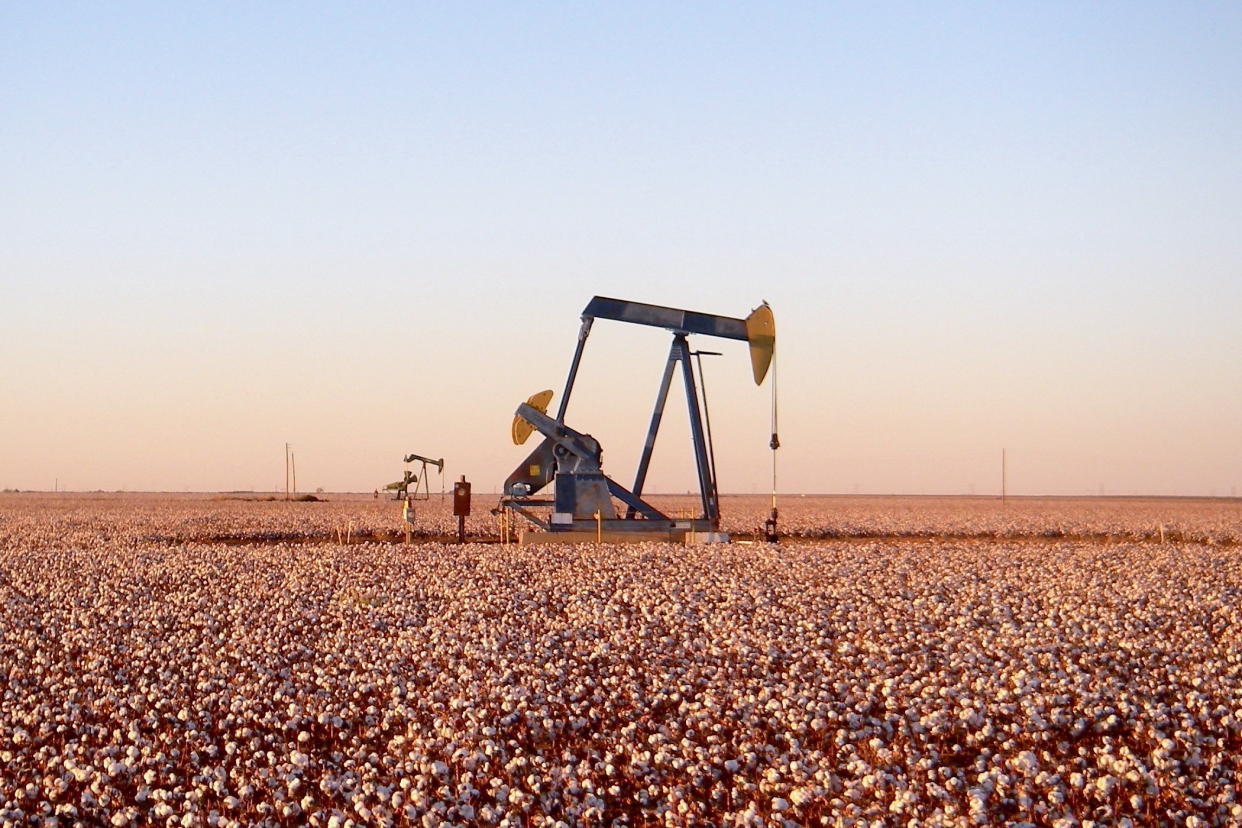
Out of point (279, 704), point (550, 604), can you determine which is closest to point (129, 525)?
point (550, 604)

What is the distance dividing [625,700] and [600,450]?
18.3 metres

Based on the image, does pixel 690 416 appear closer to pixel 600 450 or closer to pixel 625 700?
pixel 600 450

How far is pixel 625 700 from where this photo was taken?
45.0ft

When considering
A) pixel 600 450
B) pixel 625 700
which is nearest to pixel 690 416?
pixel 600 450

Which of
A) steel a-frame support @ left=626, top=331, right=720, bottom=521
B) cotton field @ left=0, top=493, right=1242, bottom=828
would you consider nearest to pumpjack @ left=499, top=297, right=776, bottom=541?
steel a-frame support @ left=626, top=331, right=720, bottom=521

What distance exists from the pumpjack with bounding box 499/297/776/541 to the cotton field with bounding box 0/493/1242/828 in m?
8.49

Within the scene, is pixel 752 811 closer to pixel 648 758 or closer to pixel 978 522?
pixel 648 758

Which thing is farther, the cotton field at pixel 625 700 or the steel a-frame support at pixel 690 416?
the steel a-frame support at pixel 690 416

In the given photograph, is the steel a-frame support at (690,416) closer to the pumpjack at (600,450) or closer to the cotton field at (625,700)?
the pumpjack at (600,450)

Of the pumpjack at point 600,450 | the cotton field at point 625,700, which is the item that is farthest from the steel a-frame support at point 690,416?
the cotton field at point 625,700

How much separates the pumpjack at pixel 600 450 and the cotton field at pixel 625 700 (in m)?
8.49

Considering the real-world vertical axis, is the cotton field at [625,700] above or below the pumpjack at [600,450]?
below

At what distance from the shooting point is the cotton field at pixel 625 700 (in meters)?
11.0

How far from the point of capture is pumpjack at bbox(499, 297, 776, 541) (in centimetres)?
→ 3138
